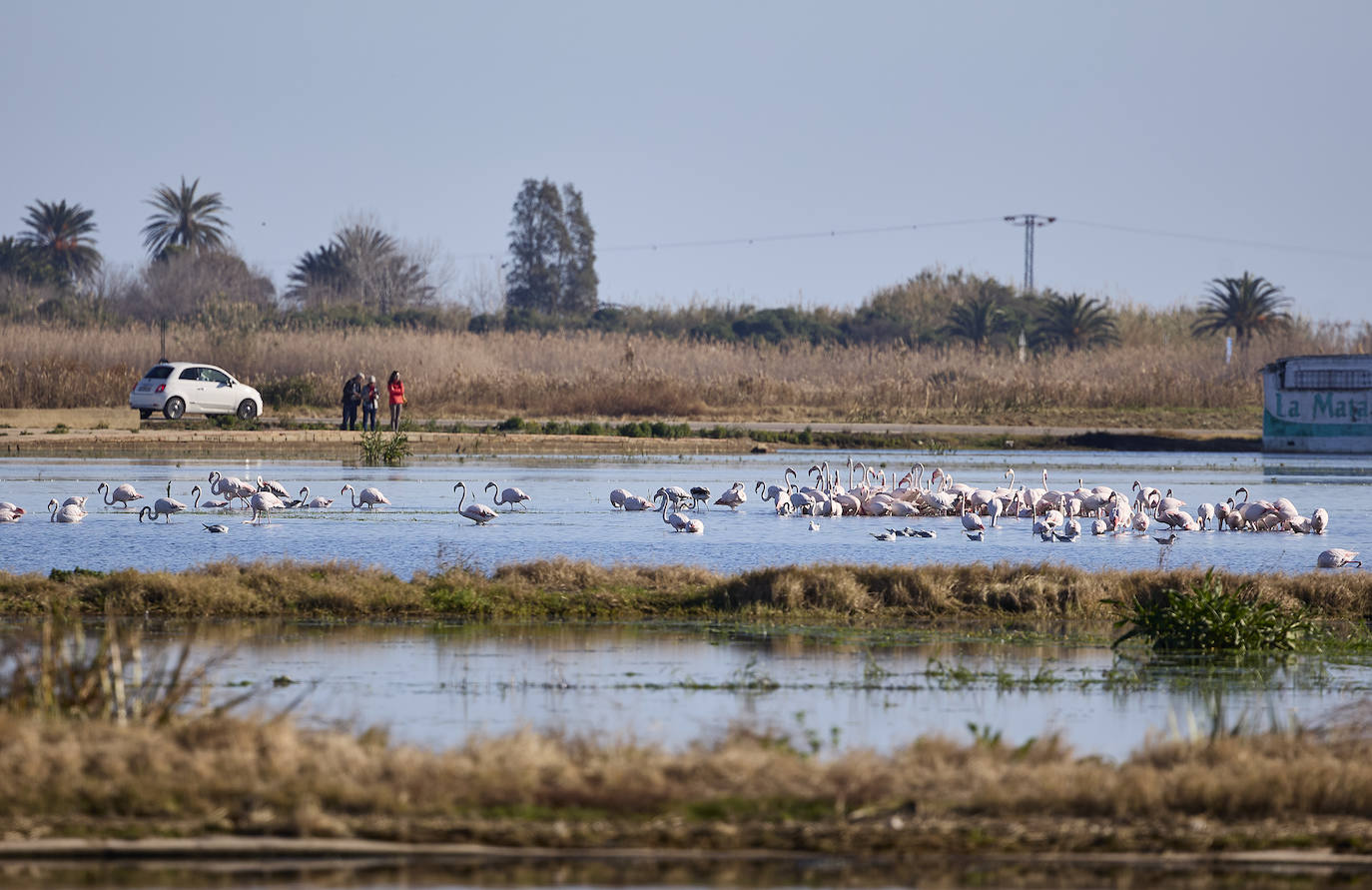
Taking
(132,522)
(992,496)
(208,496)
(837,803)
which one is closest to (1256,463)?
(992,496)

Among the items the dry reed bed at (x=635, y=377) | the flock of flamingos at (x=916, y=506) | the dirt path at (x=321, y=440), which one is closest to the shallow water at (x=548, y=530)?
the flock of flamingos at (x=916, y=506)

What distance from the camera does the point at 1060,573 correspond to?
44.5ft

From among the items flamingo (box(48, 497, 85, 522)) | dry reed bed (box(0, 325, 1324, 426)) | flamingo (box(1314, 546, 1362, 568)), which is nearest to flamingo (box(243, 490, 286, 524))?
flamingo (box(48, 497, 85, 522))

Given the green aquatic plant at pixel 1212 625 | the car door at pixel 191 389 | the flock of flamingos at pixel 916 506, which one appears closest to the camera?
the green aquatic plant at pixel 1212 625

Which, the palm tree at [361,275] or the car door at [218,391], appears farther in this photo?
the palm tree at [361,275]

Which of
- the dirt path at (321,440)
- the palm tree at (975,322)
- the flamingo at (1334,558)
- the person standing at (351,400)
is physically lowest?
the flamingo at (1334,558)

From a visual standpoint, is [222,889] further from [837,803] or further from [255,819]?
[837,803]

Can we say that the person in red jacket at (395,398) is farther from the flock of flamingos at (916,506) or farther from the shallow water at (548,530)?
the flock of flamingos at (916,506)

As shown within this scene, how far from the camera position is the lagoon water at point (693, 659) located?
8.80 metres

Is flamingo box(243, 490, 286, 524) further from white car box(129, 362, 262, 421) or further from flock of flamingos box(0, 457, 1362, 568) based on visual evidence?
white car box(129, 362, 262, 421)

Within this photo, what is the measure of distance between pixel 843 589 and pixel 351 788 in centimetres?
689

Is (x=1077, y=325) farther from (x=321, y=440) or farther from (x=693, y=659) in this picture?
(x=693, y=659)

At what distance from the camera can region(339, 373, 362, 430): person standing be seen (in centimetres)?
3859

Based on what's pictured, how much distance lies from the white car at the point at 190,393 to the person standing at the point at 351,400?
5.03 meters
